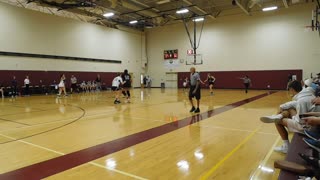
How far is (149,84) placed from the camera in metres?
29.7

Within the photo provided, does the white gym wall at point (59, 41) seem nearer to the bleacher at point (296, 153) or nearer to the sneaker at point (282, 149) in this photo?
the sneaker at point (282, 149)

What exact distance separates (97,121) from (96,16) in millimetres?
17954

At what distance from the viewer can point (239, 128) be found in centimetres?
613

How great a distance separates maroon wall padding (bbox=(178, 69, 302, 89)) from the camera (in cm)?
2200

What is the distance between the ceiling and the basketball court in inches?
4.4

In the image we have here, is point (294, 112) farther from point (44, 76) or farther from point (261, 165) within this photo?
point (44, 76)

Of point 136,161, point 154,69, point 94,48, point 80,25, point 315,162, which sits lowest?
point 136,161

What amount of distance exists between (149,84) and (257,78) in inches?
487

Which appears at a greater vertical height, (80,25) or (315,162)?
(80,25)

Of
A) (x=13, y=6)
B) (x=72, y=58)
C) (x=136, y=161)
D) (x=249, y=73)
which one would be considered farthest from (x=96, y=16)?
(x=136, y=161)

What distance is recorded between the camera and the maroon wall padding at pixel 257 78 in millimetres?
22000

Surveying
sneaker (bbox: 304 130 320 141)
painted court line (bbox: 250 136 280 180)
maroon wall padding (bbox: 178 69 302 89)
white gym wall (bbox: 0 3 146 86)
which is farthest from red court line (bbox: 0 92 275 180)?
maroon wall padding (bbox: 178 69 302 89)

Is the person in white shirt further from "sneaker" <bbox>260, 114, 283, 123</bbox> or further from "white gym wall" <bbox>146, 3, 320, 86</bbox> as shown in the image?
"sneaker" <bbox>260, 114, 283, 123</bbox>

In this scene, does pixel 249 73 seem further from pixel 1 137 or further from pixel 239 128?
pixel 1 137
